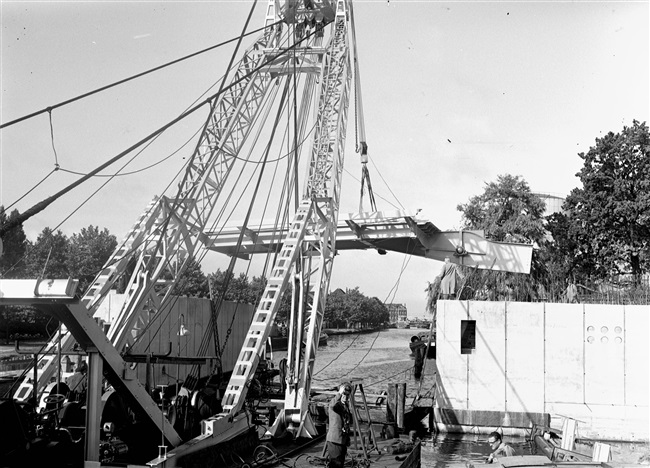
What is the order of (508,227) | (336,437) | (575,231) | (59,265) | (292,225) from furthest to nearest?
(59,265) < (508,227) < (575,231) < (292,225) < (336,437)

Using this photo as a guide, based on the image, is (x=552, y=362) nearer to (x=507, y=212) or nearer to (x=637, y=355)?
(x=637, y=355)

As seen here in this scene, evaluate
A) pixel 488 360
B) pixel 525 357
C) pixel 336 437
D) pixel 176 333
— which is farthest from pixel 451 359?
pixel 176 333

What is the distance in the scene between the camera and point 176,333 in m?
27.3

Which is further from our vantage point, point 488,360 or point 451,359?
point 451,359

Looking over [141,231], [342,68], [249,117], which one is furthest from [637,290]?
[141,231]

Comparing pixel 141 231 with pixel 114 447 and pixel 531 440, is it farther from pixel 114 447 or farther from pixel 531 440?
pixel 531 440

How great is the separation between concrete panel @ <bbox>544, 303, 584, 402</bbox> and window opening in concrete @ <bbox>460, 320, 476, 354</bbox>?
2.47 m

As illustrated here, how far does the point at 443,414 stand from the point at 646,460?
6373mm

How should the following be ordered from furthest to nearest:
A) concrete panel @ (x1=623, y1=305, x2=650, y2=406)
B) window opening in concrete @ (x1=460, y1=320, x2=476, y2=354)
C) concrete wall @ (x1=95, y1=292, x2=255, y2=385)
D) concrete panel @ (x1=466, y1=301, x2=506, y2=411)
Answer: concrete wall @ (x1=95, y1=292, x2=255, y2=385)
window opening in concrete @ (x1=460, y1=320, x2=476, y2=354)
concrete panel @ (x1=466, y1=301, x2=506, y2=411)
concrete panel @ (x1=623, y1=305, x2=650, y2=406)

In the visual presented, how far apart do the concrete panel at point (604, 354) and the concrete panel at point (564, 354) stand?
242 millimetres

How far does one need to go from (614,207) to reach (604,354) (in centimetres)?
1951

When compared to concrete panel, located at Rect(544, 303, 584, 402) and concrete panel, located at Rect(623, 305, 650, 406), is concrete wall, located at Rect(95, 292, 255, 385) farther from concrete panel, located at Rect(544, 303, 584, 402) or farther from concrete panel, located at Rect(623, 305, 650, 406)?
concrete panel, located at Rect(623, 305, 650, 406)

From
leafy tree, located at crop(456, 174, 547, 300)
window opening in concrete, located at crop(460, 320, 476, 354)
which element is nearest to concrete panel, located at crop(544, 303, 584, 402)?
window opening in concrete, located at crop(460, 320, 476, 354)

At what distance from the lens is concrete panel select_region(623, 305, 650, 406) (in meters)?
21.6
